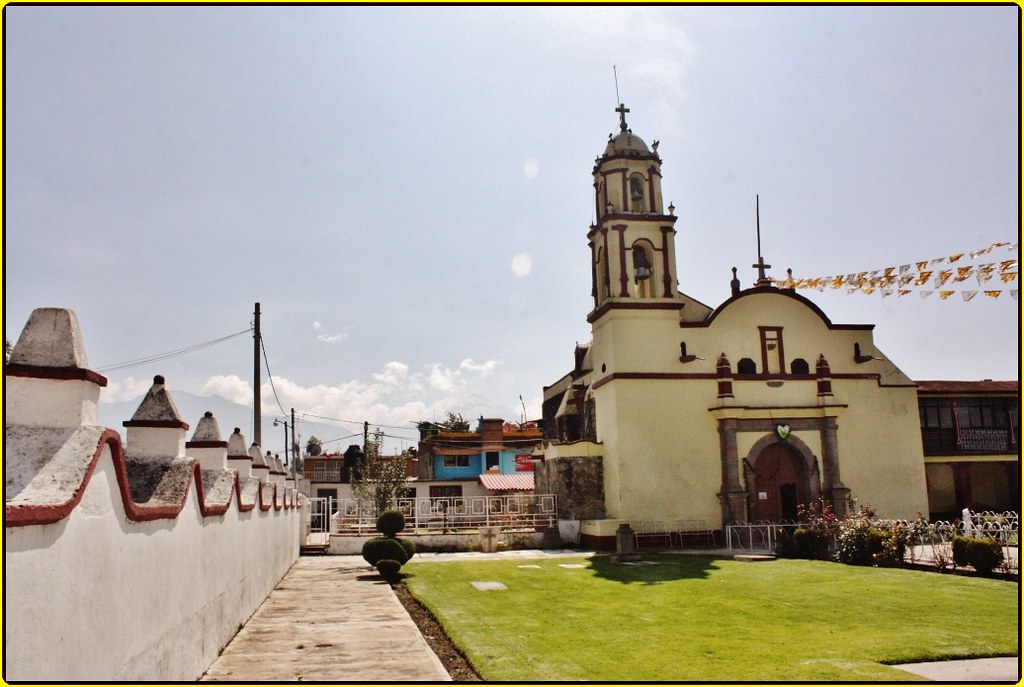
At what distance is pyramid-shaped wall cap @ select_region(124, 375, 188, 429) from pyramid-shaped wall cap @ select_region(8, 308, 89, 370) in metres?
3.00

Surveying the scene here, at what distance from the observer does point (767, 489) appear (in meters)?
28.1

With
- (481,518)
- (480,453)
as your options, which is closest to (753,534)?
(481,518)

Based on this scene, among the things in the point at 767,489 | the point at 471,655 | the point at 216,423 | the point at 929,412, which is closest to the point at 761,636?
the point at 471,655

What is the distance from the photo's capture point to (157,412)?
27.0ft

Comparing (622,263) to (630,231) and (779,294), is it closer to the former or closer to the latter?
(630,231)

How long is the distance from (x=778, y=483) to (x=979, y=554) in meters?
12.3

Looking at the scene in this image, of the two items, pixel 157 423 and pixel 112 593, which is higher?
pixel 157 423

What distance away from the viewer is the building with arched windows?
27.5 meters

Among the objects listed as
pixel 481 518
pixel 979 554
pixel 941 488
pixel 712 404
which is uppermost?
pixel 712 404

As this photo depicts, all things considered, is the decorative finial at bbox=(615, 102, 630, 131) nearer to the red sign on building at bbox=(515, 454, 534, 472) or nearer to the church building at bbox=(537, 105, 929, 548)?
the church building at bbox=(537, 105, 929, 548)

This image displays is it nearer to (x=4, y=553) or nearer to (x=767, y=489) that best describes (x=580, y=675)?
(x=4, y=553)

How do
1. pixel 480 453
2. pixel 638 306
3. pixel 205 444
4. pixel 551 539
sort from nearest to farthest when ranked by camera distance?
pixel 205 444, pixel 551 539, pixel 638 306, pixel 480 453

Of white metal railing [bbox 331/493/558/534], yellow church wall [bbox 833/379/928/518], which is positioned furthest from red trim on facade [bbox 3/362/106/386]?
yellow church wall [bbox 833/379/928/518]

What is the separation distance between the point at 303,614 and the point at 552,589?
16.9 feet
